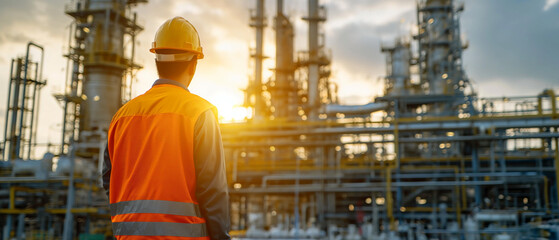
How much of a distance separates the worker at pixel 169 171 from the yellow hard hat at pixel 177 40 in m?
0.17

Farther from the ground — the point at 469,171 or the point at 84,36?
the point at 84,36

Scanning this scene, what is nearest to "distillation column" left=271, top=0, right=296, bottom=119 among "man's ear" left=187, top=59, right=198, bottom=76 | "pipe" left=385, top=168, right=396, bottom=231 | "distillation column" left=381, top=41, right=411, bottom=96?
"distillation column" left=381, top=41, right=411, bottom=96

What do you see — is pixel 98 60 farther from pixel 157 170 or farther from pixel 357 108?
pixel 157 170

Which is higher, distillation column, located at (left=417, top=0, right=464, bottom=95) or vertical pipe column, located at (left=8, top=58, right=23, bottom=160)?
distillation column, located at (left=417, top=0, right=464, bottom=95)

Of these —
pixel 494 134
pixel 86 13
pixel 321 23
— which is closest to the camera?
→ pixel 494 134

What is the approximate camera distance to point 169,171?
5.14 feet

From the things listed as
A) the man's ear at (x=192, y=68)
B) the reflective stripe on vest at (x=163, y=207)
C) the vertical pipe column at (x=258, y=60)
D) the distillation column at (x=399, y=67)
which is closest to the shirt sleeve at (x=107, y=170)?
the reflective stripe on vest at (x=163, y=207)

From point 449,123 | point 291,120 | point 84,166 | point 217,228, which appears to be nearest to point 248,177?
point 291,120

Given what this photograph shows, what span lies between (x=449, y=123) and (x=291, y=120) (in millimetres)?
6188

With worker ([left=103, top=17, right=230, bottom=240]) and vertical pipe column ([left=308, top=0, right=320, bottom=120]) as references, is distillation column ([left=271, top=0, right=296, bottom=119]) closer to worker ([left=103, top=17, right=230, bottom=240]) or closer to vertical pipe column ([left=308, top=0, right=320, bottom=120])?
vertical pipe column ([left=308, top=0, right=320, bottom=120])

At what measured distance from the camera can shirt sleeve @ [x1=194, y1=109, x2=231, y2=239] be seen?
156 cm

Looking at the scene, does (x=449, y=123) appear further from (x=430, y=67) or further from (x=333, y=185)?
(x=430, y=67)

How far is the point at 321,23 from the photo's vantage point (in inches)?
1114

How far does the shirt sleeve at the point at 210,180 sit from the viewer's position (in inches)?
61.5
